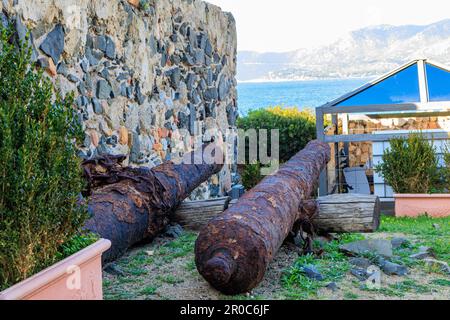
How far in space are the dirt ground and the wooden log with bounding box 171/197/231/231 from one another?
112cm

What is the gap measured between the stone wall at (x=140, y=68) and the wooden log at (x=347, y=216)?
2.21 metres

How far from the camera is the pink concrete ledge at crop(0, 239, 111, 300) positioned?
7.75ft

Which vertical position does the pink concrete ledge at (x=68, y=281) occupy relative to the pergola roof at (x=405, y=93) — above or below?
below

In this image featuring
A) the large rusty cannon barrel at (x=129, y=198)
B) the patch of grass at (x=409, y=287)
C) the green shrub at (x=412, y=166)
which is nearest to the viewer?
the patch of grass at (x=409, y=287)

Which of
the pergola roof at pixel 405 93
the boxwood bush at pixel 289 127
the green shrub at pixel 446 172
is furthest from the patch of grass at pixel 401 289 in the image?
the boxwood bush at pixel 289 127

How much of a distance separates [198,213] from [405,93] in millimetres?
5094

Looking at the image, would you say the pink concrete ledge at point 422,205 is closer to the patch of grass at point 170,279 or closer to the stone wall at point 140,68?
the stone wall at point 140,68

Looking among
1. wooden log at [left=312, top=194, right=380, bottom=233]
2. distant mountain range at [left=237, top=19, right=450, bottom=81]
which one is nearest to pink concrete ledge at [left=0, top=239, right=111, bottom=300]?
wooden log at [left=312, top=194, right=380, bottom=233]

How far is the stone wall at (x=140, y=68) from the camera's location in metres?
5.04

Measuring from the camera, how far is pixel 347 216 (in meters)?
5.40

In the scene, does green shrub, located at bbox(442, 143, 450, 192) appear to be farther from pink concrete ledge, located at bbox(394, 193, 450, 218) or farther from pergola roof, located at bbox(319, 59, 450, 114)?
pergola roof, located at bbox(319, 59, 450, 114)

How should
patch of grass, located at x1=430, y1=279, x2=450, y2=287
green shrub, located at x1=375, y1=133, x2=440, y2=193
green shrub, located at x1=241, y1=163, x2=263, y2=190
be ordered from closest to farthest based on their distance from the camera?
patch of grass, located at x1=430, y1=279, x2=450, y2=287
green shrub, located at x1=375, y1=133, x2=440, y2=193
green shrub, located at x1=241, y1=163, x2=263, y2=190

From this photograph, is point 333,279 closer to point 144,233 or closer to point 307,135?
point 144,233

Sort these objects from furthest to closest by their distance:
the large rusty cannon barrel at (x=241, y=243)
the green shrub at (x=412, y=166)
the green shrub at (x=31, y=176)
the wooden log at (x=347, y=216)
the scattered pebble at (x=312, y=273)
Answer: the green shrub at (x=412, y=166)
the wooden log at (x=347, y=216)
the scattered pebble at (x=312, y=273)
the large rusty cannon barrel at (x=241, y=243)
the green shrub at (x=31, y=176)
